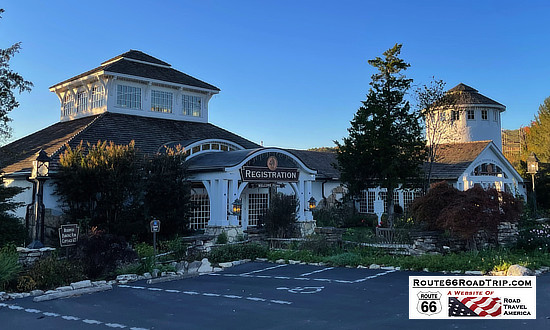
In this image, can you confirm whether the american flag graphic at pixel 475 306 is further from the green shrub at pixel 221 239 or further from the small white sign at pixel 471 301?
the green shrub at pixel 221 239

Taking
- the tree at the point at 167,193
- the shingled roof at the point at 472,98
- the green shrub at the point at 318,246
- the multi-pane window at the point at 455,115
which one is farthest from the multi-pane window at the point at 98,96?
the shingled roof at the point at 472,98

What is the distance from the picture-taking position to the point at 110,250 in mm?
12492

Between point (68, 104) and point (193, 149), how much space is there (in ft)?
33.8

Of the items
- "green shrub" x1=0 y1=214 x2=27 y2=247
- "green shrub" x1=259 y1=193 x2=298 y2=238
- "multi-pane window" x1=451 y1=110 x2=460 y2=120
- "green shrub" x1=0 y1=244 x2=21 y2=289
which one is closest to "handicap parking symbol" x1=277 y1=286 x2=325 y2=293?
"green shrub" x1=0 y1=244 x2=21 y2=289

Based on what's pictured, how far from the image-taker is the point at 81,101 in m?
24.7

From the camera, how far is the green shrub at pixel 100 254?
12312mm

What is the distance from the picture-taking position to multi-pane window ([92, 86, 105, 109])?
75.7ft

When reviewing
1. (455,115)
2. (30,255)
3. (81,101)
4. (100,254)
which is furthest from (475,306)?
(455,115)

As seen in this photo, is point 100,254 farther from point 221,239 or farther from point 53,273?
point 221,239

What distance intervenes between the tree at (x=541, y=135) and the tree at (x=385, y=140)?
19276 mm

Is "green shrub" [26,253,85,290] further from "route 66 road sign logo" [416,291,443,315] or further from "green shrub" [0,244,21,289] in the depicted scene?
"route 66 road sign logo" [416,291,443,315]

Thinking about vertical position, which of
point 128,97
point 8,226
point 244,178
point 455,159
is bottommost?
point 8,226

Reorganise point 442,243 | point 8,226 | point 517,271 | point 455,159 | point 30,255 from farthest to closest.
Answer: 1. point 455,159
2. point 442,243
3. point 8,226
4. point 30,255
5. point 517,271

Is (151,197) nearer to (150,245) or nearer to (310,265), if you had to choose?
(150,245)
